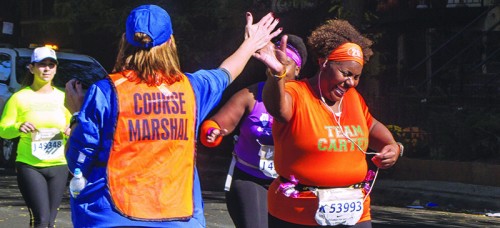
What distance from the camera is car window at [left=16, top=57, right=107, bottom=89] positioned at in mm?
16484

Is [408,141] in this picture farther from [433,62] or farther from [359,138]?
[359,138]

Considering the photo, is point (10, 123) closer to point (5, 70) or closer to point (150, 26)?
point (150, 26)

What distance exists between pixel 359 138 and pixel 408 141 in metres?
11.0

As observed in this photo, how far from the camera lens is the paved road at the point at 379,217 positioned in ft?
36.7

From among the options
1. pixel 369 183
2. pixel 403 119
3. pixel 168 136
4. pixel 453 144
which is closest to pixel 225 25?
pixel 403 119

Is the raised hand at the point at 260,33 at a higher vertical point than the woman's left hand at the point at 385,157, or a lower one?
A: higher

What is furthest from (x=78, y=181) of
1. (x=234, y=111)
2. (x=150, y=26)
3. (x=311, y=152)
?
(x=234, y=111)

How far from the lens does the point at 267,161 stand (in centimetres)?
637

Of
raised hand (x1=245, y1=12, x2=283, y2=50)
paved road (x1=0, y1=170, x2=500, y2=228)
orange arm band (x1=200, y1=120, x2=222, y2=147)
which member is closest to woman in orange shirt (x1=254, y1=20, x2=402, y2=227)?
raised hand (x1=245, y1=12, x2=283, y2=50)

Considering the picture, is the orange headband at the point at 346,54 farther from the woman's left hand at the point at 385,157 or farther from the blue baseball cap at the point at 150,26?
the blue baseball cap at the point at 150,26

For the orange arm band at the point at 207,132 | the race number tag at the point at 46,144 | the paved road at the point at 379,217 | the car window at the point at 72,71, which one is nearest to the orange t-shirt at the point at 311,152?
the orange arm band at the point at 207,132

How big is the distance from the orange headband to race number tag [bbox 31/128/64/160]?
10.5 ft

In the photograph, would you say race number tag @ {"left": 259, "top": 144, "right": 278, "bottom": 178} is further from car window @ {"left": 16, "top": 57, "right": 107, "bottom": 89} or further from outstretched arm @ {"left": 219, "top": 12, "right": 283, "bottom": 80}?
car window @ {"left": 16, "top": 57, "right": 107, "bottom": 89}

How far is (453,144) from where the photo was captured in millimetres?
15422
